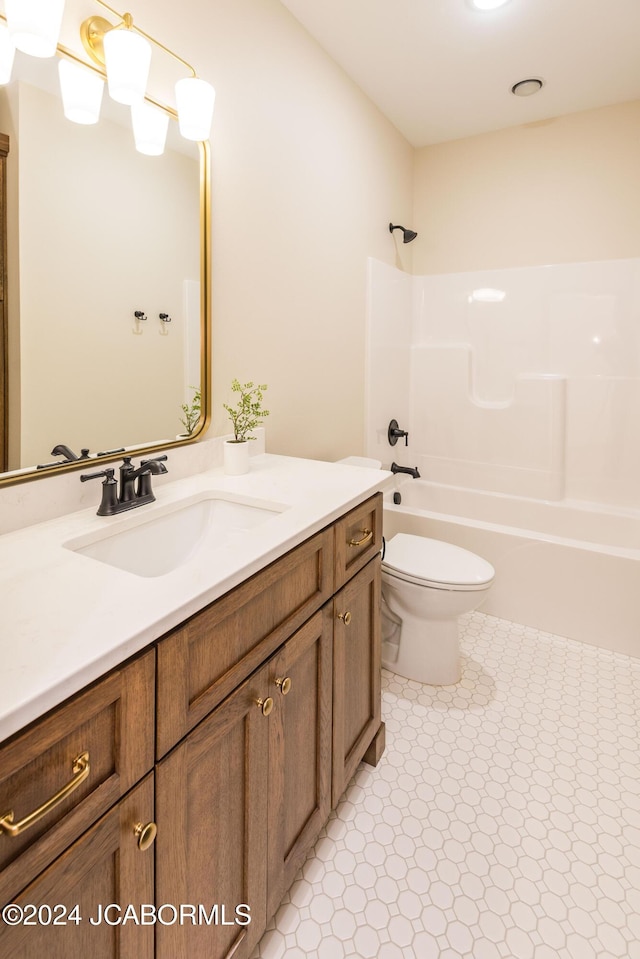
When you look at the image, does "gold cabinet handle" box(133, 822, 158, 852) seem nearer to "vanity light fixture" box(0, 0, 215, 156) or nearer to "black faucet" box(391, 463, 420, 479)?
"vanity light fixture" box(0, 0, 215, 156)

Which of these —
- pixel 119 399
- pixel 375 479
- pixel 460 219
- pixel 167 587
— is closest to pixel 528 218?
pixel 460 219

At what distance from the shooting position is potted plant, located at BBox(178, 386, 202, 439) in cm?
146

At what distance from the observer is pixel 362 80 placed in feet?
7.29

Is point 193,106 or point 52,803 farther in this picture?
point 193,106

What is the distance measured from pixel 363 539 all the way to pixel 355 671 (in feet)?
1.21

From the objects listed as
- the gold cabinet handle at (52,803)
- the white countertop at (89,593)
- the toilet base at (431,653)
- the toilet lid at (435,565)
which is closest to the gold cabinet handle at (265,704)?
the white countertop at (89,593)

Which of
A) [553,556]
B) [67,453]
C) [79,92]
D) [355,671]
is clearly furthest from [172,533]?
[553,556]

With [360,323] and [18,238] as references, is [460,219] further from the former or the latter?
[18,238]

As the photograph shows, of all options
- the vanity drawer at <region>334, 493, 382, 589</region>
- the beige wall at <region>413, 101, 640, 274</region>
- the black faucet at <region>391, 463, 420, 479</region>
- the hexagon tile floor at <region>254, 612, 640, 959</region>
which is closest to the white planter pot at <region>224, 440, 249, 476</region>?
the vanity drawer at <region>334, 493, 382, 589</region>

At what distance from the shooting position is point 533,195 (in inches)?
105

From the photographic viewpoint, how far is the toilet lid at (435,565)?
1.84 m

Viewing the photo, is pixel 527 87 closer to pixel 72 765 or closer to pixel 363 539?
pixel 363 539

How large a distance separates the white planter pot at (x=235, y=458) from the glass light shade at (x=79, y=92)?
2.76 ft

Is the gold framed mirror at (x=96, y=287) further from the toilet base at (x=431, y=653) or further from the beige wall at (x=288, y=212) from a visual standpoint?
the toilet base at (x=431, y=653)
